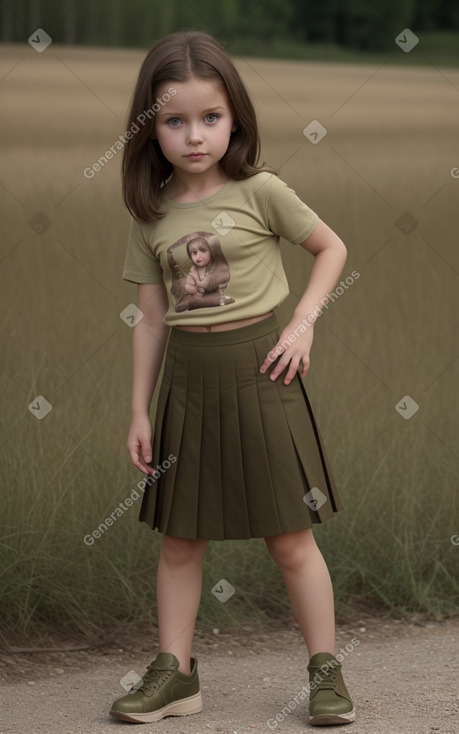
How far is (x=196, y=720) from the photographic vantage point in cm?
184

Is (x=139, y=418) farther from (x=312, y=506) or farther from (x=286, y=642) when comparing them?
(x=286, y=642)

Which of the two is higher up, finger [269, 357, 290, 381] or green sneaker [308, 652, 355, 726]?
finger [269, 357, 290, 381]

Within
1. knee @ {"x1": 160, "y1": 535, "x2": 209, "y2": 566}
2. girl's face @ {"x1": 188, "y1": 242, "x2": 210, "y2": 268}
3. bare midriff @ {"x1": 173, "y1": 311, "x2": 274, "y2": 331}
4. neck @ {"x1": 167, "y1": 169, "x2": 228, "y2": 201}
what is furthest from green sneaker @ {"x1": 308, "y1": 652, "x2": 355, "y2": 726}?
neck @ {"x1": 167, "y1": 169, "x2": 228, "y2": 201}

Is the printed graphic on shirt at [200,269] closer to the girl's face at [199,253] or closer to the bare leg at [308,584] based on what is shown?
the girl's face at [199,253]

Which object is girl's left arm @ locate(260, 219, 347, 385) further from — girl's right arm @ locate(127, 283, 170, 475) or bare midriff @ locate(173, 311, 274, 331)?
girl's right arm @ locate(127, 283, 170, 475)

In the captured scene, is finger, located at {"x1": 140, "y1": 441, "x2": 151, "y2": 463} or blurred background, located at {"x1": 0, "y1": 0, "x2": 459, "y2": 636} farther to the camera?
blurred background, located at {"x1": 0, "y1": 0, "x2": 459, "y2": 636}

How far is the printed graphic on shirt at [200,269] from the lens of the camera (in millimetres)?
1740

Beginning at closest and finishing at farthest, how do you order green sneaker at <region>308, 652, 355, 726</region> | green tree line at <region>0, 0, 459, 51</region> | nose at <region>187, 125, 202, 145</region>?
nose at <region>187, 125, 202, 145</region> → green sneaker at <region>308, 652, 355, 726</region> → green tree line at <region>0, 0, 459, 51</region>

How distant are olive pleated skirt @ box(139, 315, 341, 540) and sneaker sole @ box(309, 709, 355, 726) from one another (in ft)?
1.06

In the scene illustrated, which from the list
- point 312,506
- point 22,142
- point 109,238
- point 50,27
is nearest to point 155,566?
point 312,506

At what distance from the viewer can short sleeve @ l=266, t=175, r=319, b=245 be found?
177cm

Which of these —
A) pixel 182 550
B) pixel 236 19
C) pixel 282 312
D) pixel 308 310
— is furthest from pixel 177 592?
pixel 236 19

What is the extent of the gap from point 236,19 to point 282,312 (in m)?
3.55

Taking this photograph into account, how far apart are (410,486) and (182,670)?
910 millimetres
